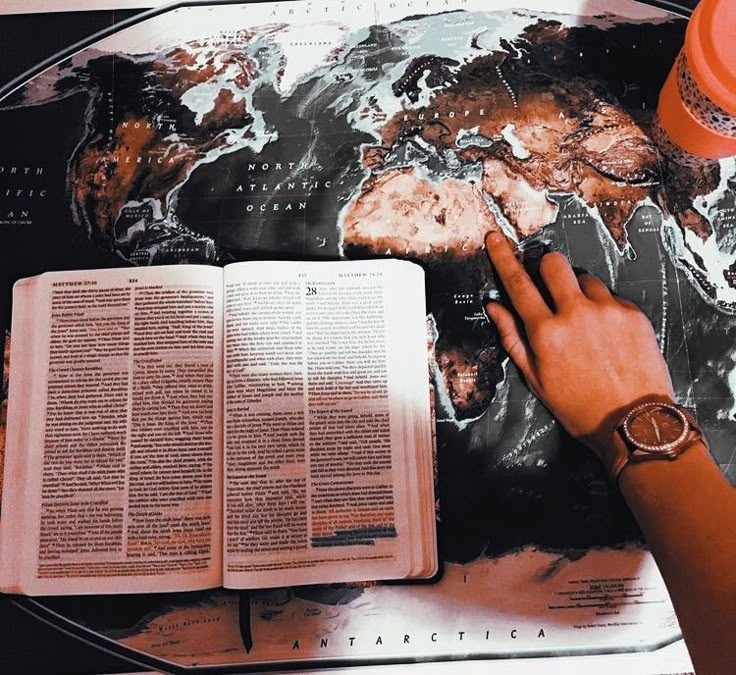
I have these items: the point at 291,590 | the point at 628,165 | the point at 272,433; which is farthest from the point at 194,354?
the point at 628,165

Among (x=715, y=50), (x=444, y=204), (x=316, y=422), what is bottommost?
(x=316, y=422)

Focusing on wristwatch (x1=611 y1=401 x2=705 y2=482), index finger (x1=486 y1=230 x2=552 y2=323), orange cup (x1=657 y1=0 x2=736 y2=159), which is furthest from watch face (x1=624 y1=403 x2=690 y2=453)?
orange cup (x1=657 y1=0 x2=736 y2=159)

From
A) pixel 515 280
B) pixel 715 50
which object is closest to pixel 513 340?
pixel 515 280

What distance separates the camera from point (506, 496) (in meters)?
0.59

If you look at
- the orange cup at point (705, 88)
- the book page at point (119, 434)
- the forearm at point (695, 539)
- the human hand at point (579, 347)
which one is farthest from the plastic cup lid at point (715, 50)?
the book page at point (119, 434)

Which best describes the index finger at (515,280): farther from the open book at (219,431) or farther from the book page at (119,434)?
the book page at (119,434)

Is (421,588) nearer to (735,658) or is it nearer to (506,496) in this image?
(506,496)

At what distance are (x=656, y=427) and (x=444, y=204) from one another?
27 centimetres

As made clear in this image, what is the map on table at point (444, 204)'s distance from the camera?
1.88 ft

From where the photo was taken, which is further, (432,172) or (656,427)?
(432,172)

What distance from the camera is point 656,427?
524mm

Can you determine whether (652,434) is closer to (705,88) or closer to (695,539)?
(695,539)

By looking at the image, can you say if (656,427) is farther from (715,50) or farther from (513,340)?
(715,50)

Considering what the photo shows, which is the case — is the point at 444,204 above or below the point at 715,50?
below
